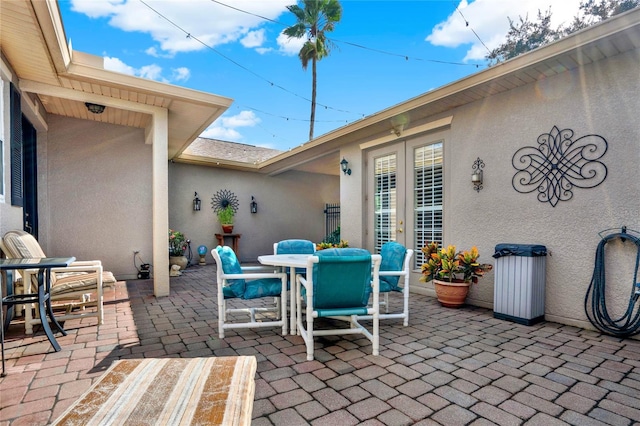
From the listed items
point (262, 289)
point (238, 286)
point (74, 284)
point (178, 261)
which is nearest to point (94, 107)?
point (74, 284)

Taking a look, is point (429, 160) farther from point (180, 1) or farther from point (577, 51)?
point (180, 1)

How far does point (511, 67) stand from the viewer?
3.52m

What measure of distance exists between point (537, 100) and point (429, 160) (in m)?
1.62

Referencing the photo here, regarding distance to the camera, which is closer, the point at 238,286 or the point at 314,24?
the point at 238,286

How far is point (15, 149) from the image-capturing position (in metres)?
3.73

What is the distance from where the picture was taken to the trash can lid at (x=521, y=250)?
11.3ft

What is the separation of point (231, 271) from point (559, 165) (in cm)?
368

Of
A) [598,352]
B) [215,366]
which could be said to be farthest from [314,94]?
[215,366]

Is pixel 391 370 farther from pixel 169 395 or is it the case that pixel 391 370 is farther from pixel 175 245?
pixel 175 245

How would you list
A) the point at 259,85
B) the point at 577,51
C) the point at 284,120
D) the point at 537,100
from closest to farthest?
1. the point at 577,51
2. the point at 537,100
3. the point at 259,85
4. the point at 284,120

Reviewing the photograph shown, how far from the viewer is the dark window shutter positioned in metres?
3.63

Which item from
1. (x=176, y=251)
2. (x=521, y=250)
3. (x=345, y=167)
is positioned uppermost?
(x=345, y=167)

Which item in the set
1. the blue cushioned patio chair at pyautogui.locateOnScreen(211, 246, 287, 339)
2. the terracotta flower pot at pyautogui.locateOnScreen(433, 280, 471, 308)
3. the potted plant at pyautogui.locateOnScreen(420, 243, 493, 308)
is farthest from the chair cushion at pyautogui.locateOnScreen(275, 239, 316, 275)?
the terracotta flower pot at pyautogui.locateOnScreen(433, 280, 471, 308)

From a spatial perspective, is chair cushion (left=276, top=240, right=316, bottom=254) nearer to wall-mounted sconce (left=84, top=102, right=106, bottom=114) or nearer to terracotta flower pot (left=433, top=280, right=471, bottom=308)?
terracotta flower pot (left=433, top=280, right=471, bottom=308)
